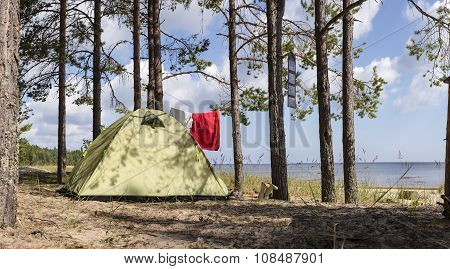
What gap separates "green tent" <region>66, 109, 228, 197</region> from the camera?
8281mm

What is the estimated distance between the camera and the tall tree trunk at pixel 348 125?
9195mm

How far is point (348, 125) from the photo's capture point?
9203 millimetres

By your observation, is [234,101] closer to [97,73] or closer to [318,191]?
[318,191]

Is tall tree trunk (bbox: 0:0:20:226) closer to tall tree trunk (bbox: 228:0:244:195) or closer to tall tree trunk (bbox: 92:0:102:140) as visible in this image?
tall tree trunk (bbox: 228:0:244:195)

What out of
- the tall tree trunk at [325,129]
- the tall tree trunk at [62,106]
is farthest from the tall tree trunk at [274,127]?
the tall tree trunk at [62,106]

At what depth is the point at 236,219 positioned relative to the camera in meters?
5.75

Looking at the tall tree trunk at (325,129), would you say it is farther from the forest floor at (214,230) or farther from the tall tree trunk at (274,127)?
the forest floor at (214,230)

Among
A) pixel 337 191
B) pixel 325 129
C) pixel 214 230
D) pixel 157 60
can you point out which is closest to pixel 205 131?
pixel 157 60

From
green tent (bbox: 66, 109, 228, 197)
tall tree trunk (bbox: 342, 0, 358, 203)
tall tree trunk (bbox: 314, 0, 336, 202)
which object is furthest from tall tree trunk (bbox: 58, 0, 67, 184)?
tall tree trunk (bbox: 342, 0, 358, 203)

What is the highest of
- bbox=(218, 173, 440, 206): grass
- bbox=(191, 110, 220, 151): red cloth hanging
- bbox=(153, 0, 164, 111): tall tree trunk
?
bbox=(153, 0, 164, 111): tall tree trunk

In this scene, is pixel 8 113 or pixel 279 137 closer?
pixel 8 113

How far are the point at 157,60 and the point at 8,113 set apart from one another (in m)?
8.01

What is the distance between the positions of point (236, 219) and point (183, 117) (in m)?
7.92

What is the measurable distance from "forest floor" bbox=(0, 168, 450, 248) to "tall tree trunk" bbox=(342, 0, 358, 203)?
3.03 metres
